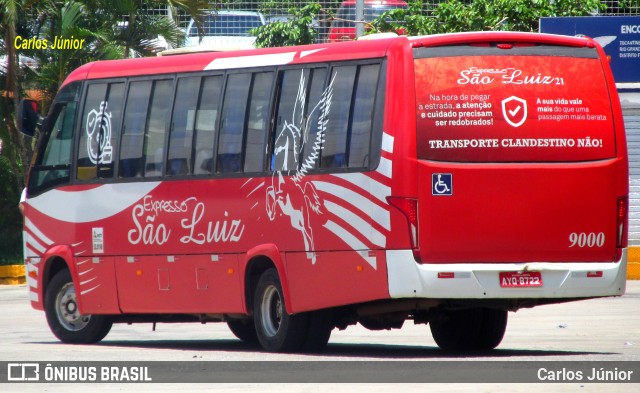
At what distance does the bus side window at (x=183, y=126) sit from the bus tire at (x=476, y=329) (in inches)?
118

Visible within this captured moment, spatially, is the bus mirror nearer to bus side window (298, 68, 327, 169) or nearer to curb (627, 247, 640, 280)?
bus side window (298, 68, 327, 169)

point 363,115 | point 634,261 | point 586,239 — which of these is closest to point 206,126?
point 363,115

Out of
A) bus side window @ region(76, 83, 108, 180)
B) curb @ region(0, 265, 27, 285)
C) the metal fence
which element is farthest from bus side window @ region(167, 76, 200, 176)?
the metal fence

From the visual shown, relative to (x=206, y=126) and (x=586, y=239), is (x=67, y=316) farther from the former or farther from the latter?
(x=586, y=239)

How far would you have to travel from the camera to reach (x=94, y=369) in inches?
516

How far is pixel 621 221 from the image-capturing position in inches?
559

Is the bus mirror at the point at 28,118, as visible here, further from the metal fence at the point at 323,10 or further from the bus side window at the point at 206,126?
the metal fence at the point at 323,10

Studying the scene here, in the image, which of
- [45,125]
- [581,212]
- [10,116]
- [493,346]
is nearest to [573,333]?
[493,346]

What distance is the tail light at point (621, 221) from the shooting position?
557 inches

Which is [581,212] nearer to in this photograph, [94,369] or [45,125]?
[94,369]

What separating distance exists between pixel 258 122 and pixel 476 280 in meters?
3.01

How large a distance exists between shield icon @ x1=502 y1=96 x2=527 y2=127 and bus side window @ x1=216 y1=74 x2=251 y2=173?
2.94 m

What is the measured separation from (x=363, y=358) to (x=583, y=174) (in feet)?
8.22

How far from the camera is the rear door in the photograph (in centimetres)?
1358
